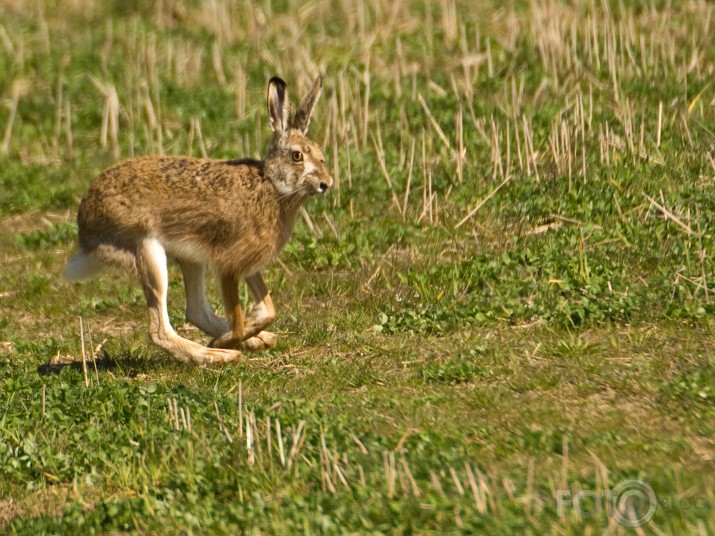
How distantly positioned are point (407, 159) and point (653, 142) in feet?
8.23

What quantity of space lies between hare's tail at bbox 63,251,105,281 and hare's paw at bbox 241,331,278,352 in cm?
117

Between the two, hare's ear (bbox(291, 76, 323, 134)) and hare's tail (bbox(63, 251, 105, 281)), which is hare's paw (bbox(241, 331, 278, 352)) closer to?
hare's tail (bbox(63, 251, 105, 281))

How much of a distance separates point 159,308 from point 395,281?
204cm

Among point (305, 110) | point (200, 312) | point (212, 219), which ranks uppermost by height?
point (305, 110)

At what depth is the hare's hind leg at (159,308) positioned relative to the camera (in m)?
8.48

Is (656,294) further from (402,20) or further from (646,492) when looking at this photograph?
(402,20)

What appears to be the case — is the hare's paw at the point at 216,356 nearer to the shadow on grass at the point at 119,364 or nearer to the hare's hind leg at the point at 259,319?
the hare's hind leg at the point at 259,319

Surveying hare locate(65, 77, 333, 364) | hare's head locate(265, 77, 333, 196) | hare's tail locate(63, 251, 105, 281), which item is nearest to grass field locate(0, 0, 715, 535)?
hare locate(65, 77, 333, 364)

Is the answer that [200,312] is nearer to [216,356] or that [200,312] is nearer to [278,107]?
[216,356]

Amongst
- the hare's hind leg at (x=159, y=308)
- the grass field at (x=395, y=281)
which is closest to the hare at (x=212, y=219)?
the hare's hind leg at (x=159, y=308)

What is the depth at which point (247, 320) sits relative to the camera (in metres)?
8.80

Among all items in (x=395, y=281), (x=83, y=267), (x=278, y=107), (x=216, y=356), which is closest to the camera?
(x=216, y=356)

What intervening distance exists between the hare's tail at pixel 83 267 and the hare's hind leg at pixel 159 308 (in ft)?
1.39

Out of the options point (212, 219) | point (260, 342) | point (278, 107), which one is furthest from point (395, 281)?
point (278, 107)
